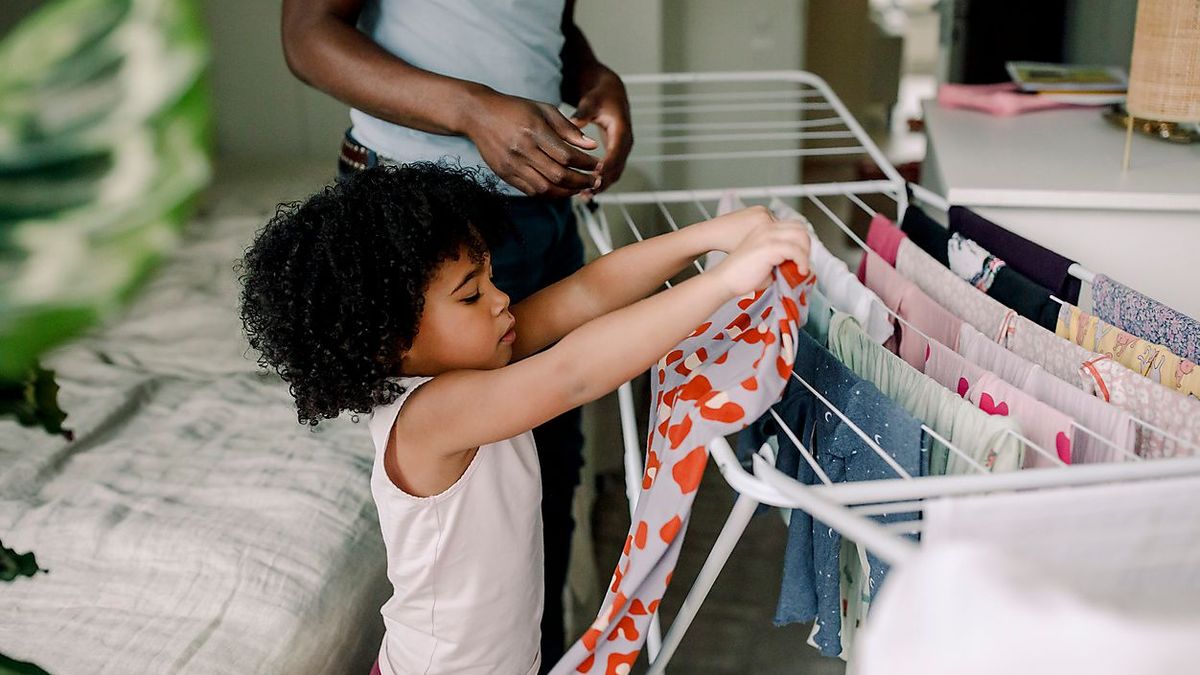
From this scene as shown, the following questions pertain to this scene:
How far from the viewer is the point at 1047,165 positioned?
1528 millimetres

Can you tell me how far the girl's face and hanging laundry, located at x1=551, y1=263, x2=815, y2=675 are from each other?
0.60ft

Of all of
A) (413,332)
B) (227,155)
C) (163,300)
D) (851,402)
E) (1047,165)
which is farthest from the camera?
(227,155)

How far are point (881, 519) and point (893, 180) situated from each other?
603mm

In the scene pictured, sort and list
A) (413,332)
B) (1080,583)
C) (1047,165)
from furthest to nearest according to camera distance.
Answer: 1. (1047,165)
2. (413,332)
3. (1080,583)

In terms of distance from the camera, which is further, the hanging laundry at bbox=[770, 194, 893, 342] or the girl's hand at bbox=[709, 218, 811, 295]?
the hanging laundry at bbox=[770, 194, 893, 342]

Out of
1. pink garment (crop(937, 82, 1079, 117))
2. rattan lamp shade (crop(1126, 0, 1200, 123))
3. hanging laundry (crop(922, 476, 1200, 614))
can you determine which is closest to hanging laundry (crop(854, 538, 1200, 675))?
hanging laundry (crop(922, 476, 1200, 614))

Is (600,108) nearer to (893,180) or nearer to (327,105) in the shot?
(893,180)

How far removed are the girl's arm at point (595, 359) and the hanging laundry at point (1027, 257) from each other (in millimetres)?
364

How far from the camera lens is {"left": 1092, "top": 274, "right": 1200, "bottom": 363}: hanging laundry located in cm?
95

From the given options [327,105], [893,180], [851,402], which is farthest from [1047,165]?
[327,105]

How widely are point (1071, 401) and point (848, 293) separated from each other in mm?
286

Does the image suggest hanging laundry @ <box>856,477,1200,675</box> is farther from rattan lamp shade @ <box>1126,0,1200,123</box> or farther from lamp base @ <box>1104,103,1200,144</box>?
lamp base @ <box>1104,103,1200,144</box>

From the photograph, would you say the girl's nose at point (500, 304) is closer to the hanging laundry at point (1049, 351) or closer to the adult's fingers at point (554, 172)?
the adult's fingers at point (554, 172)

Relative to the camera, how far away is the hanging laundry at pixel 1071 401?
0.85 meters
